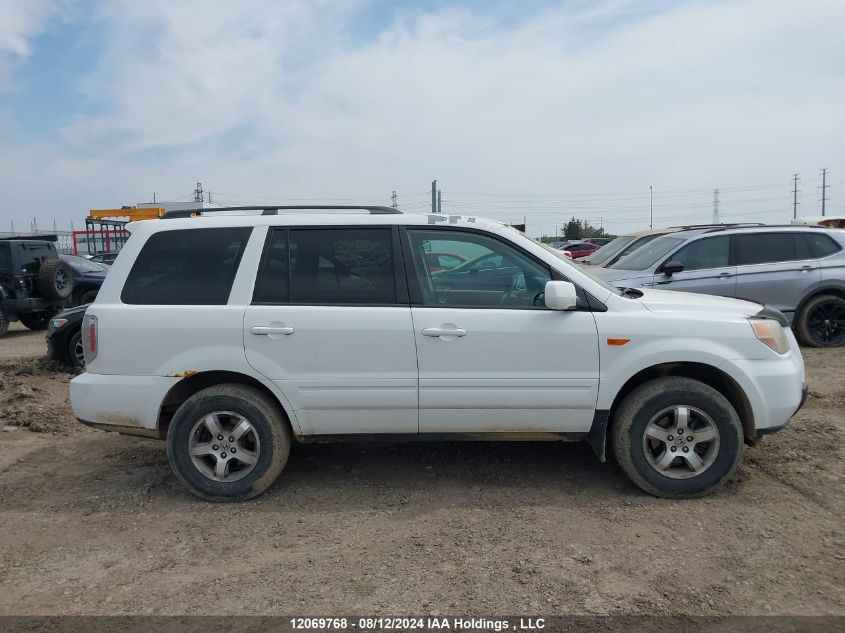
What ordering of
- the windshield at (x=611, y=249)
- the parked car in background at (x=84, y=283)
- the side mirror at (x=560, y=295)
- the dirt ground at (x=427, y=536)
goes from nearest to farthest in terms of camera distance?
the dirt ground at (x=427, y=536) → the side mirror at (x=560, y=295) → the windshield at (x=611, y=249) → the parked car in background at (x=84, y=283)

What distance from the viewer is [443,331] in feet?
12.8

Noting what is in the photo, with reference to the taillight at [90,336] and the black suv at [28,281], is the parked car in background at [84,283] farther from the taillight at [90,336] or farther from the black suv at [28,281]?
the taillight at [90,336]

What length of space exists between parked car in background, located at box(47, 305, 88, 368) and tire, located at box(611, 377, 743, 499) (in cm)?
657

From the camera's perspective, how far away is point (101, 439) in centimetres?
545

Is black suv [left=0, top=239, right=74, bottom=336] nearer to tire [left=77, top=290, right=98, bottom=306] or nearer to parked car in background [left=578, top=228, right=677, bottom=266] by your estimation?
tire [left=77, top=290, right=98, bottom=306]

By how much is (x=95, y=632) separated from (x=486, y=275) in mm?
2772

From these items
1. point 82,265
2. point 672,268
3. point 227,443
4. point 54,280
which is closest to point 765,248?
point 672,268

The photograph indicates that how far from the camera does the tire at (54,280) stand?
11.4 m

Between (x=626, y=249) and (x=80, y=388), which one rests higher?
(x=626, y=249)

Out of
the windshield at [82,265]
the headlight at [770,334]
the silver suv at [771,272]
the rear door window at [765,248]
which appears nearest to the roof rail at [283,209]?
the headlight at [770,334]

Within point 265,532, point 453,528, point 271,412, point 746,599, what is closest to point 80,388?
point 271,412

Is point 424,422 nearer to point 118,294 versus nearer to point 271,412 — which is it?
point 271,412

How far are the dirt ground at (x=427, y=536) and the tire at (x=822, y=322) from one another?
3994 millimetres

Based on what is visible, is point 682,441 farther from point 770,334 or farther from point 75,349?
point 75,349
